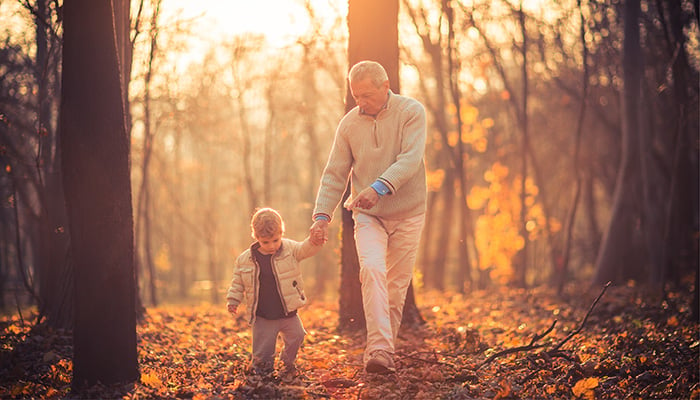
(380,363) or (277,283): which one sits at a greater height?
(277,283)

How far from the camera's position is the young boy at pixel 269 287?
585 centimetres

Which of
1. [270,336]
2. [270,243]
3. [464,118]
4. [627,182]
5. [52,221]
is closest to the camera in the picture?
[270,243]

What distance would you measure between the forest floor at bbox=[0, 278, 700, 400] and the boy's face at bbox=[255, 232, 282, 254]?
Result: 3.46ft

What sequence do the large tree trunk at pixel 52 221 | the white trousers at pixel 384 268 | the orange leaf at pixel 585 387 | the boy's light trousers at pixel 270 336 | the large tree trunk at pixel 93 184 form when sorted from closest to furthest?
1. the orange leaf at pixel 585 387
2. the large tree trunk at pixel 93 184
3. the white trousers at pixel 384 268
4. the boy's light trousers at pixel 270 336
5. the large tree trunk at pixel 52 221

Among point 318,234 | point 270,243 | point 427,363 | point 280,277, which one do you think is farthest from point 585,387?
point 270,243

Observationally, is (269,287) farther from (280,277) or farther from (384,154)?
(384,154)

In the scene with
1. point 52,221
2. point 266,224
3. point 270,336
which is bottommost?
point 270,336

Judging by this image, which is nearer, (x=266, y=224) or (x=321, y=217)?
(x=266, y=224)

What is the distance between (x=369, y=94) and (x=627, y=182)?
1061 cm

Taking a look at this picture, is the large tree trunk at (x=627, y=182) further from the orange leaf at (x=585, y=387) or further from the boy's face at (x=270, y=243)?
the boy's face at (x=270, y=243)

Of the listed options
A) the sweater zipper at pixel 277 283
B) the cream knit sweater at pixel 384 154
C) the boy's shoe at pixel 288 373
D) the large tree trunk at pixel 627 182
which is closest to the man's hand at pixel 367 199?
the cream knit sweater at pixel 384 154

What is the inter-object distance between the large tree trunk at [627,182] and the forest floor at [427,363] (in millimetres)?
5402

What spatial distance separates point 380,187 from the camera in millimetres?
5527

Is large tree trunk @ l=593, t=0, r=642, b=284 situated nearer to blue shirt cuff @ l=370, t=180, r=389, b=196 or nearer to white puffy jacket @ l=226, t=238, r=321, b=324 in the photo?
blue shirt cuff @ l=370, t=180, r=389, b=196
